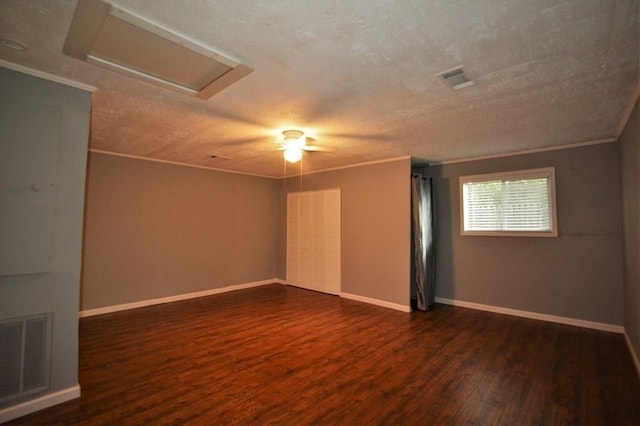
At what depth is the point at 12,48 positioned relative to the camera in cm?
194

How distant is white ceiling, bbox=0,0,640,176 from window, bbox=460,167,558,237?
66 cm

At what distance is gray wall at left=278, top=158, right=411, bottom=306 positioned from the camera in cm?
493

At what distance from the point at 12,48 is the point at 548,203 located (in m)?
5.85

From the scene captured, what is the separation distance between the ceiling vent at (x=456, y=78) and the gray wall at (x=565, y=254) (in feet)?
9.51

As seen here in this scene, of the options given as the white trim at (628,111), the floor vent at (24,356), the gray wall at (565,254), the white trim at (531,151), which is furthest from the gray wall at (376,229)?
the floor vent at (24,356)

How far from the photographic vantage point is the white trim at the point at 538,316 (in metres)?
3.89

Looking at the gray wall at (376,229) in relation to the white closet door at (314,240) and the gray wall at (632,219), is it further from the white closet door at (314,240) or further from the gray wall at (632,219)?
the gray wall at (632,219)

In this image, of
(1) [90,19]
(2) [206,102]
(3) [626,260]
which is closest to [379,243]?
(3) [626,260]

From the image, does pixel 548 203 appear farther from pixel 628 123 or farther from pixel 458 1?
pixel 458 1

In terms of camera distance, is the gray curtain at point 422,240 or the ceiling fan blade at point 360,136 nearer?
the ceiling fan blade at point 360,136

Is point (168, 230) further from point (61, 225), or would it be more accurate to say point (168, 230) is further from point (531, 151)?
point (531, 151)

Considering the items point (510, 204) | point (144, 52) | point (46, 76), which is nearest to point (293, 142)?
point (144, 52)

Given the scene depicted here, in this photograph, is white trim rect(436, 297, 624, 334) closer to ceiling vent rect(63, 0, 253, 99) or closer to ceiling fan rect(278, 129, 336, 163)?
ceiling fan rect(278, 129, 336, 163)

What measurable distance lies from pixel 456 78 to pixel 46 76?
3.10m
